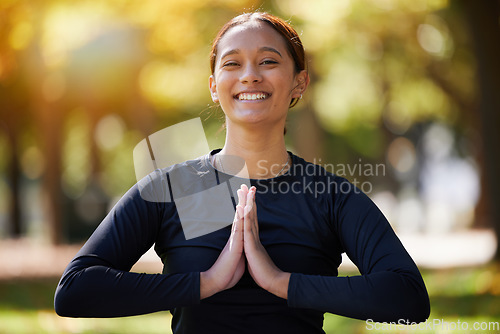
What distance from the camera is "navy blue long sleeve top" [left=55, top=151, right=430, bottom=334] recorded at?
2135mm

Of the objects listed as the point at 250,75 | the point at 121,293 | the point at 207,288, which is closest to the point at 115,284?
the point at 121,293

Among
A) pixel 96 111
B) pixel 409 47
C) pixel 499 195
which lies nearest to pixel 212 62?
pixel 499 195

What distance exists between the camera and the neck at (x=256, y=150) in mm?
2510

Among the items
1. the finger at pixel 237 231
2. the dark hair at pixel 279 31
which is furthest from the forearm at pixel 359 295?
the dark hair at pixel 279 31

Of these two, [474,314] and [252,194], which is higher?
[474,314]

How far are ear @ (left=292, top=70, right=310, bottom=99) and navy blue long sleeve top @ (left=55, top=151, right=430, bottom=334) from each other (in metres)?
0.38

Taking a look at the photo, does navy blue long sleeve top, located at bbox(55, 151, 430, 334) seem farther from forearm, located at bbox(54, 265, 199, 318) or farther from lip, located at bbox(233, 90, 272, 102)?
lip, located at bbox(233, 90, 272, 102)

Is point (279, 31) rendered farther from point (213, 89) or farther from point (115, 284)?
point (115, 284)

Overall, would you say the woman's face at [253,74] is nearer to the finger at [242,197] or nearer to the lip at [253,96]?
the lip at [253,96]

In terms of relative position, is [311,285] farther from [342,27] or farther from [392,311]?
[342,27]

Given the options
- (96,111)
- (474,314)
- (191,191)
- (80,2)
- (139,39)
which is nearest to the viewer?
(191,191)

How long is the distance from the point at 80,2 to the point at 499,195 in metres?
7.32

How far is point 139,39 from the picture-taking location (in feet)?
41.8

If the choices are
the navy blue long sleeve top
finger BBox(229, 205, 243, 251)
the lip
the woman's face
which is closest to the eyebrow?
the woman's face
